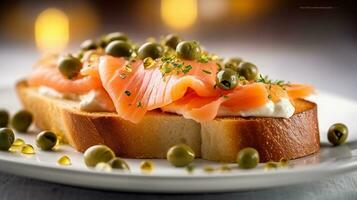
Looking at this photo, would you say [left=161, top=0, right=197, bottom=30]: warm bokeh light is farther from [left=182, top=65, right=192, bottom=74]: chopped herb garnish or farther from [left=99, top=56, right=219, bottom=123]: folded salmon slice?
[left=182, top=65, right=192, bottom=74]: chopped herb garnish

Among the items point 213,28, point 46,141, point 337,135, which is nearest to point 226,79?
point 337,135

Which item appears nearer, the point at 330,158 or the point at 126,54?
the point at 330,158

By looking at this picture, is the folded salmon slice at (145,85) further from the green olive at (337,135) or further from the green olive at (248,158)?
the green olive at (337,135)

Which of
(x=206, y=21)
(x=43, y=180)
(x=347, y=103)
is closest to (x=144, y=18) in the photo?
(x=206, y=21)

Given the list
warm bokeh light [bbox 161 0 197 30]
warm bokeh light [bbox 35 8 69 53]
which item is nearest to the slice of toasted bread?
warm bokeh light [bbox 35 8 69 53]

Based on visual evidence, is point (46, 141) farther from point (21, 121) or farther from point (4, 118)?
point (4, 118)

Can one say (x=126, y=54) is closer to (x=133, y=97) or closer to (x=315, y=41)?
(x=133, y=97)

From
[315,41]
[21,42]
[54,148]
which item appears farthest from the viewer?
[21,42]
